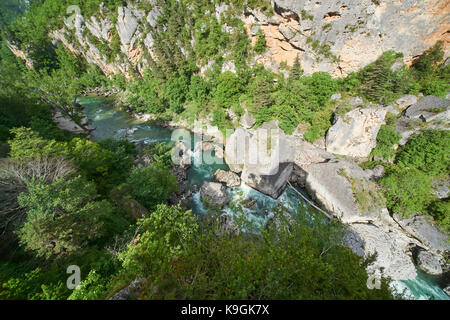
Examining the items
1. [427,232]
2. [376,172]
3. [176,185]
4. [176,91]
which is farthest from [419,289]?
[176,91]

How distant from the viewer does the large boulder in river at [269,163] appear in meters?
14.9

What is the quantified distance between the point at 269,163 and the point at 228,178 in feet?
14.4

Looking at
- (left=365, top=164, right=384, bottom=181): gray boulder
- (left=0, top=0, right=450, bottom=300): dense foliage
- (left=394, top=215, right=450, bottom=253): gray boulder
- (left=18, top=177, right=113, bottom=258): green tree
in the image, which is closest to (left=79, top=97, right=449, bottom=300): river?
(left=394, top=215, right=450, bottom=253): gray boulder

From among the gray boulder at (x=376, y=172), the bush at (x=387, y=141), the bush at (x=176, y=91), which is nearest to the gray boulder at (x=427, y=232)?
the gray boulder at (x=376, y=172)

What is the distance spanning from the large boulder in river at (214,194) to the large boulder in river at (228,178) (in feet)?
3.05

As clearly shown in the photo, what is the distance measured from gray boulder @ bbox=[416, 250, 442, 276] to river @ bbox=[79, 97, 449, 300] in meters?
0.38

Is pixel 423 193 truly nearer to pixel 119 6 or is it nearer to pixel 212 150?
pixel 212 150

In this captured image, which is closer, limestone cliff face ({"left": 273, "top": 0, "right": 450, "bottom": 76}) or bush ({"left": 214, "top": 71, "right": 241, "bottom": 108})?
limestone cliff face ({"left": 273, "top": 0, "right": 450, "bottom": 76})

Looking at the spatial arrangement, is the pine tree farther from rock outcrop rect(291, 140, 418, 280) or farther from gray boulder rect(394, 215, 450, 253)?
gray boulder rect(394, 215, 450, 253)

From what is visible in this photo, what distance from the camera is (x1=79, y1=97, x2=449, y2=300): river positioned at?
9492 mm

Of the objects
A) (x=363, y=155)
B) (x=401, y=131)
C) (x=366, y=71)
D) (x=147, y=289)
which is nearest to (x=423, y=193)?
(x=363, y=155)

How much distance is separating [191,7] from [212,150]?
25.5 meters

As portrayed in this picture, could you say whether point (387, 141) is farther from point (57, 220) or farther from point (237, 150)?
point (57, 220)

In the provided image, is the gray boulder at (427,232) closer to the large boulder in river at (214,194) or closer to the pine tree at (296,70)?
the large boulder in river at (214,194)
